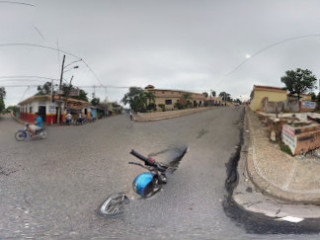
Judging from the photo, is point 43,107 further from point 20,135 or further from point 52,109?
point 20,135

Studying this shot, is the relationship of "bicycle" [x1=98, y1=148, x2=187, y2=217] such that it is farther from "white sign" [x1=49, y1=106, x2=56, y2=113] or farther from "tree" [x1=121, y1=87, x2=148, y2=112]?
"white sign" [x1=49, y1=106, x2=56, y2=113]

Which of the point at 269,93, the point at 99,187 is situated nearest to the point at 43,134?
the point at 99,187

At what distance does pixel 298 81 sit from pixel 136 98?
10.1ft

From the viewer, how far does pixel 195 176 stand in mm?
3414

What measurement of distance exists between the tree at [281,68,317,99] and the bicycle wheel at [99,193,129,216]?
3486 millimetres

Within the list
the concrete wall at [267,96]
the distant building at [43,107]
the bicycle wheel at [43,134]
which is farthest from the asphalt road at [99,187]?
the concrete wall at [267,96]

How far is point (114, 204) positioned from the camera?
7.61 ft

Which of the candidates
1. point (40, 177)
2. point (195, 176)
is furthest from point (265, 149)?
point (40, 177)

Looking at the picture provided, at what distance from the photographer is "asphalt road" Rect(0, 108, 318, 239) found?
1.82 meters

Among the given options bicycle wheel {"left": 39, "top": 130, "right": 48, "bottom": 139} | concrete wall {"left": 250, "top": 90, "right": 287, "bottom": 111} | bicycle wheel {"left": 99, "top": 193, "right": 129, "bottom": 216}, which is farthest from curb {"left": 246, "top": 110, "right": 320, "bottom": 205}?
bicycle wheel {"left": 39, "top": 130, "right": 48, "bottom": 139}

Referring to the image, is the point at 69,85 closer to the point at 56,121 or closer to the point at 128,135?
the point at 56,121

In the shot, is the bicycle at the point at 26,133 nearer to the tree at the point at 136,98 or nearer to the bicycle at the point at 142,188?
the tree at the point at 136,98

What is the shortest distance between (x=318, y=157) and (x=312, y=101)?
8.02 feet

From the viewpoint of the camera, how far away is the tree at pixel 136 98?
3.37 meters
